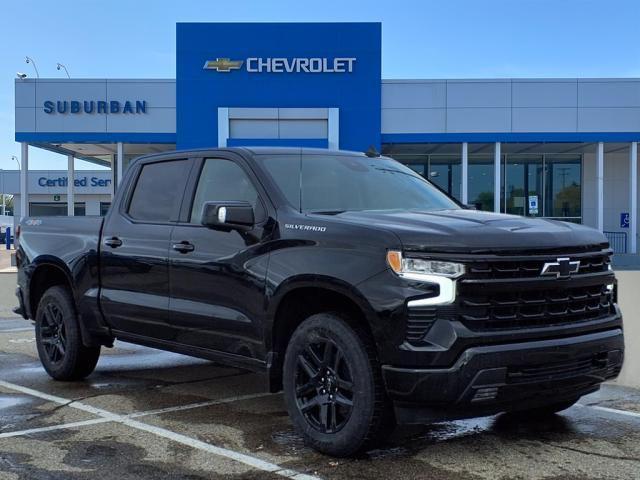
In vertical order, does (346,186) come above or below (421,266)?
above

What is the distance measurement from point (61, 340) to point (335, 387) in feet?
11.6

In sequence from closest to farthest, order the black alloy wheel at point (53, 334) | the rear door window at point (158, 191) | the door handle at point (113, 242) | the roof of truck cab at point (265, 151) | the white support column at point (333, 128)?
the roof of truck cab at point (265, 151) < the rear door window at point (158, 191) < the door handle at point (113, 242) < the black alloy wheel at point (53, 334) < the white support column at point (333, 128)

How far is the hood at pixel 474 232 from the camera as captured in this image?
3971 millimetres

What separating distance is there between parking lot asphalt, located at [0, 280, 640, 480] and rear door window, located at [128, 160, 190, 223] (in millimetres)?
1599

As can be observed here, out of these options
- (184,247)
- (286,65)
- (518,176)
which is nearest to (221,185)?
(184,247)

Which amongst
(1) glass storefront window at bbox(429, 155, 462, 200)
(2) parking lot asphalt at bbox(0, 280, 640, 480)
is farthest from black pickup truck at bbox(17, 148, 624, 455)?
(1) glass storefront window at bbox(429, 155, 462, 200)

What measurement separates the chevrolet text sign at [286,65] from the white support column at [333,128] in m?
1.61

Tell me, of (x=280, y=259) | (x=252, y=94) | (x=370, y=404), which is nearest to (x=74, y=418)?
(x=280, y=259)

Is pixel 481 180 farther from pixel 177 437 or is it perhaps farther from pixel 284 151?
pixel 177 437

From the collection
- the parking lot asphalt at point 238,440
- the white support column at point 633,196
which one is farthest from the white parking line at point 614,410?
the white support column at point 633,196

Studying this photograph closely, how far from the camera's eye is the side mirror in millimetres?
4723

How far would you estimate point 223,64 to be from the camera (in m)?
26.7

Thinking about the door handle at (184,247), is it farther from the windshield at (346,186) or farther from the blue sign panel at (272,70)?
the blue sign panel at (272,70)

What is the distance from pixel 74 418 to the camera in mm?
5473
